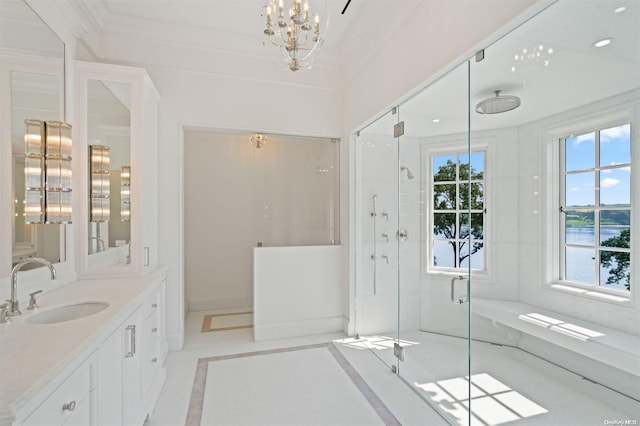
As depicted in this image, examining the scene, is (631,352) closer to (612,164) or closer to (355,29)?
(612,164)

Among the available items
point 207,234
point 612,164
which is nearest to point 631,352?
point 612,164

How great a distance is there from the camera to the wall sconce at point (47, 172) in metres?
1.85

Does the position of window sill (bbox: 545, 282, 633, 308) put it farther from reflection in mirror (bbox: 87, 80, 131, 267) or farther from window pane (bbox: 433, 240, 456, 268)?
reflection in mirror (bbox: 87, 80, 131, 267)

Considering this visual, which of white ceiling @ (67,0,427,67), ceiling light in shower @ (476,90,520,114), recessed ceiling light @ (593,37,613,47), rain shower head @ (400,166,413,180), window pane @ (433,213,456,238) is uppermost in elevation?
white ceiling @ (67,0,427,67)

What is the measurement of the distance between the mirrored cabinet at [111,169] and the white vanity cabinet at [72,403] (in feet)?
4.49

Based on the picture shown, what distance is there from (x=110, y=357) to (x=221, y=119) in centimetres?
253

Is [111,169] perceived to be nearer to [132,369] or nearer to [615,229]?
[132,369]

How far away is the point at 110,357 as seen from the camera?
149cm

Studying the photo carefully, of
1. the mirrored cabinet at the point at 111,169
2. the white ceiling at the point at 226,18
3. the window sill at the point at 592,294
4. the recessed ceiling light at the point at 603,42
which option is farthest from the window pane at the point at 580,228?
the mirrored cabinet at the point at 111,169

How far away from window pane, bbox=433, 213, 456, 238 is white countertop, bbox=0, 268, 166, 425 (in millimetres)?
2111

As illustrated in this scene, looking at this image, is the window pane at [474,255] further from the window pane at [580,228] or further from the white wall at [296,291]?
the white wall at [296,291]

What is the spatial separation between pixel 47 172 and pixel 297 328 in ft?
8.87

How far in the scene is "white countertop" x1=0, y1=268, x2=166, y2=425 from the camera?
0.88 m

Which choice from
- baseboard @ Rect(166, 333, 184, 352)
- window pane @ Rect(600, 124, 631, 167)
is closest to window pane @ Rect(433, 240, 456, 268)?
window pane @ Rect(600, 124, 631, 167)
